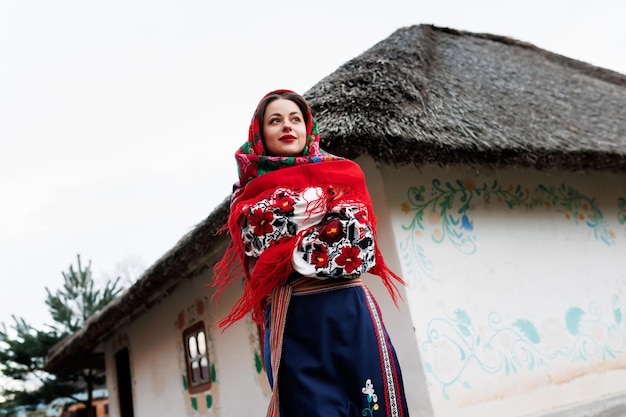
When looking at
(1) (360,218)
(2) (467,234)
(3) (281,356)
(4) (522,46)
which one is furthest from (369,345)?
(4) (522,46)

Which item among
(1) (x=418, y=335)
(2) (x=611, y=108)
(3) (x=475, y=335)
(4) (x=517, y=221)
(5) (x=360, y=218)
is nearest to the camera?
(5) (x=360, y=218)

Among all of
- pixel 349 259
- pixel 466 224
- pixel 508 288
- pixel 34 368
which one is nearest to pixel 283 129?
pixel 349 259

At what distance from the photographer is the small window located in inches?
228

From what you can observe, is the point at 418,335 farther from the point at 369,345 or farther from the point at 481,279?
the point at 369,345

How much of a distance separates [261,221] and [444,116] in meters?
2.40

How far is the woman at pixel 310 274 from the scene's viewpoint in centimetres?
158

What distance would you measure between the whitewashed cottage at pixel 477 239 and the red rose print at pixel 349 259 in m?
1.56

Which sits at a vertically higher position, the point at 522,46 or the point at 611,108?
the point at 522,46

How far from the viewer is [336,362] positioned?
5.22 feet

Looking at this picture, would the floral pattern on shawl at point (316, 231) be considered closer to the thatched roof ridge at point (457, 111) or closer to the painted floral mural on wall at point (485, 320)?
the thatched roof ridge at point (457, 111)

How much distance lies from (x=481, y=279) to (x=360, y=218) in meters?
2.24

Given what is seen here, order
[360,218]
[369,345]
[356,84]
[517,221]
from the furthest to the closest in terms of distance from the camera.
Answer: [517,221] → [356,84] → [360,218] → [369,345]

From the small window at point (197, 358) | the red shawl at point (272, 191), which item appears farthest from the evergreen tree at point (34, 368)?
the red shawl at point (272, 191)

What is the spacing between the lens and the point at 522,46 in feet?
26.2
